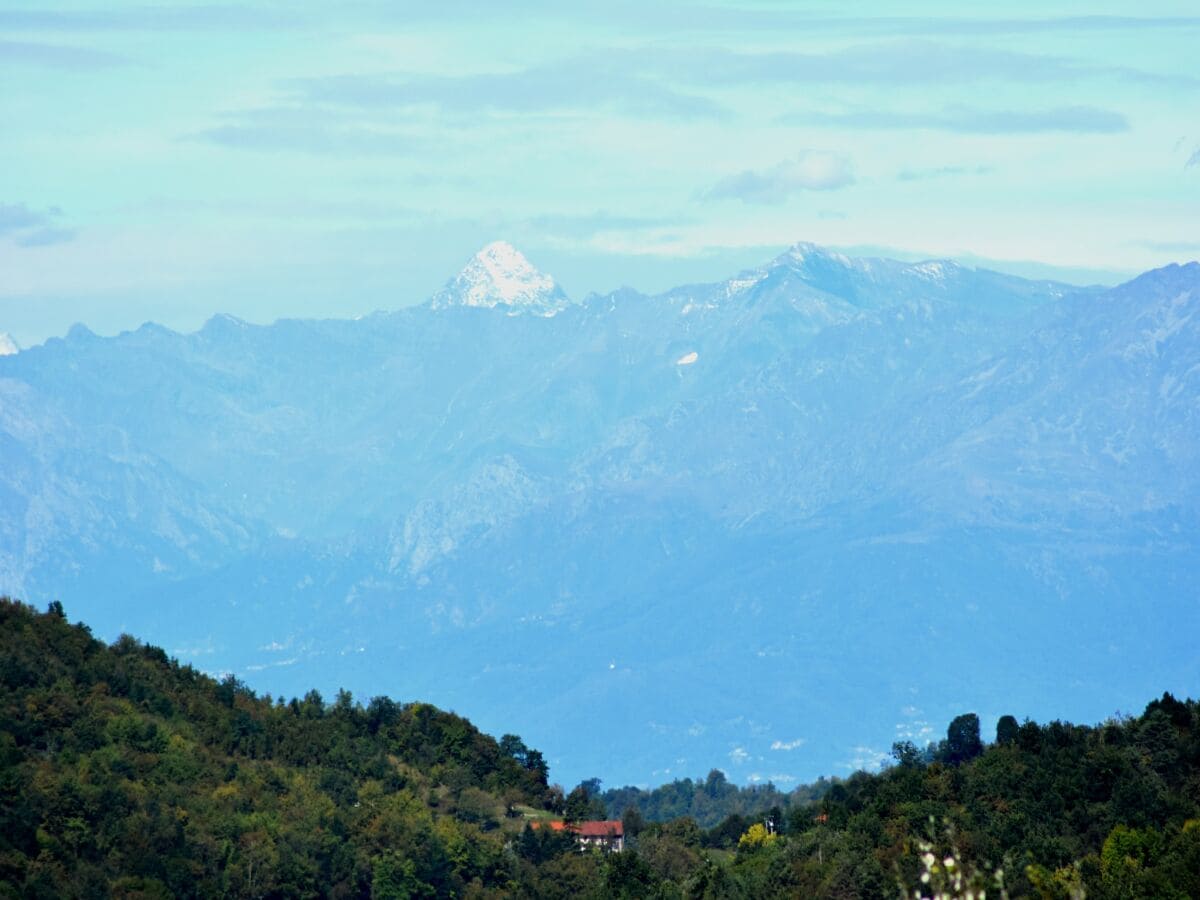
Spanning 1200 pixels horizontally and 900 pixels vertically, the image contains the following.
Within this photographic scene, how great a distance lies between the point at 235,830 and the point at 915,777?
34838mm

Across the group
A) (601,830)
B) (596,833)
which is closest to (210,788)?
(596,833)

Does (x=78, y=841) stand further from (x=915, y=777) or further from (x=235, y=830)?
(x=915, y=777)

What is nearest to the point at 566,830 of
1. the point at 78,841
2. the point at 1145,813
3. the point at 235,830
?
the point at 235,830

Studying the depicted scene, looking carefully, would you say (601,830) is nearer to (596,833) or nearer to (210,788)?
(596,833)

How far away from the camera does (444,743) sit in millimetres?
145750

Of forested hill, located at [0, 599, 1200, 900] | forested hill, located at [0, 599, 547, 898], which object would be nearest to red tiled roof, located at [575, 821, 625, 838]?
forested hill, located at [0, 599, 1200, 900]

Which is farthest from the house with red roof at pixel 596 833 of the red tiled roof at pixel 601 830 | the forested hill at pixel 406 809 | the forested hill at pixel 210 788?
the forested hill at pixel 210 788

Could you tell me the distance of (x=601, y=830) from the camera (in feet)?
476

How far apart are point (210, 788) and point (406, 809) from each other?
13674 mm

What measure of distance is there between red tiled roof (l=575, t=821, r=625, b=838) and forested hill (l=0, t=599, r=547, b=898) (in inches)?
156

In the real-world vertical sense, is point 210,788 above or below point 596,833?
below

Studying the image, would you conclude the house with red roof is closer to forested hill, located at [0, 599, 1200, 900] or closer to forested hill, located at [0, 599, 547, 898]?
forested hill, located at [0, 599, 1200, 900]

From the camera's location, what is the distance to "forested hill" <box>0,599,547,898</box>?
100562 mm

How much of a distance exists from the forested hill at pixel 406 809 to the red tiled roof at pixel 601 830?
123cm
